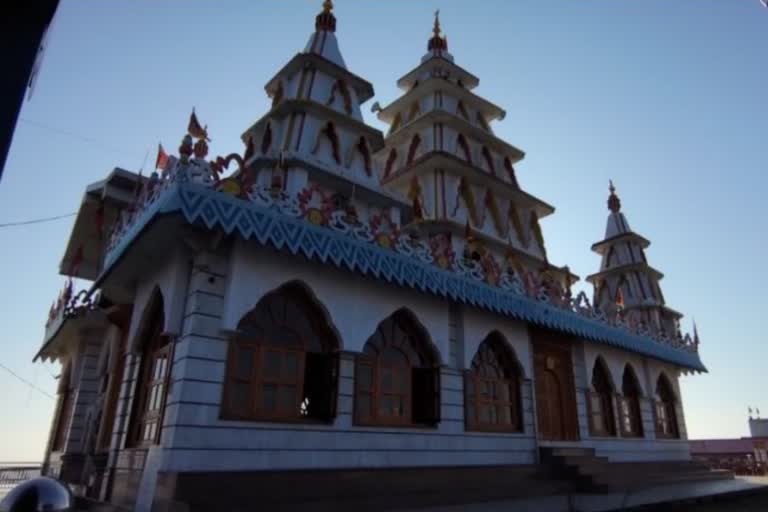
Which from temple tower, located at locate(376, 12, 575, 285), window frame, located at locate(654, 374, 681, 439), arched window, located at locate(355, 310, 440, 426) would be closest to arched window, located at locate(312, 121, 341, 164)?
temple tower, located at locate(376, 12, 575, 285)

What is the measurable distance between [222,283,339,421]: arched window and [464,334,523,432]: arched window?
152 inches

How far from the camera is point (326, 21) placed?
17.8 m

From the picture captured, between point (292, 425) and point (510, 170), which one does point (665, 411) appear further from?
point (292, 425)

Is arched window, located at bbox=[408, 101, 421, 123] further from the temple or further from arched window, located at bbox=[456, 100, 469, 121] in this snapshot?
arched window, located at bbox=[456, 100, 469, 121]

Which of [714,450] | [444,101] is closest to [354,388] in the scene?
[444,101]

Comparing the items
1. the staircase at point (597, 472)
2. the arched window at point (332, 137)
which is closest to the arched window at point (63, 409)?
the arched window at point (332, 137)

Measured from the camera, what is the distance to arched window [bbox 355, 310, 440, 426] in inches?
392

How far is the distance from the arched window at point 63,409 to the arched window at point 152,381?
7.73 meters

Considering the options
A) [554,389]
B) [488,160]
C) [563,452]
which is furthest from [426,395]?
[488,160]

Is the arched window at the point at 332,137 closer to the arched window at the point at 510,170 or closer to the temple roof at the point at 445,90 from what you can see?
the temple roof at the point at 445,90

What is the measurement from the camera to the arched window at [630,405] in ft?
56.8

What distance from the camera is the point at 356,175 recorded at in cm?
1531

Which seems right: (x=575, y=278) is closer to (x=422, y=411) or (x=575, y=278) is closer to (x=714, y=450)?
(x=422, y=411)

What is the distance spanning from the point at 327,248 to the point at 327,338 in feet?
6.05
